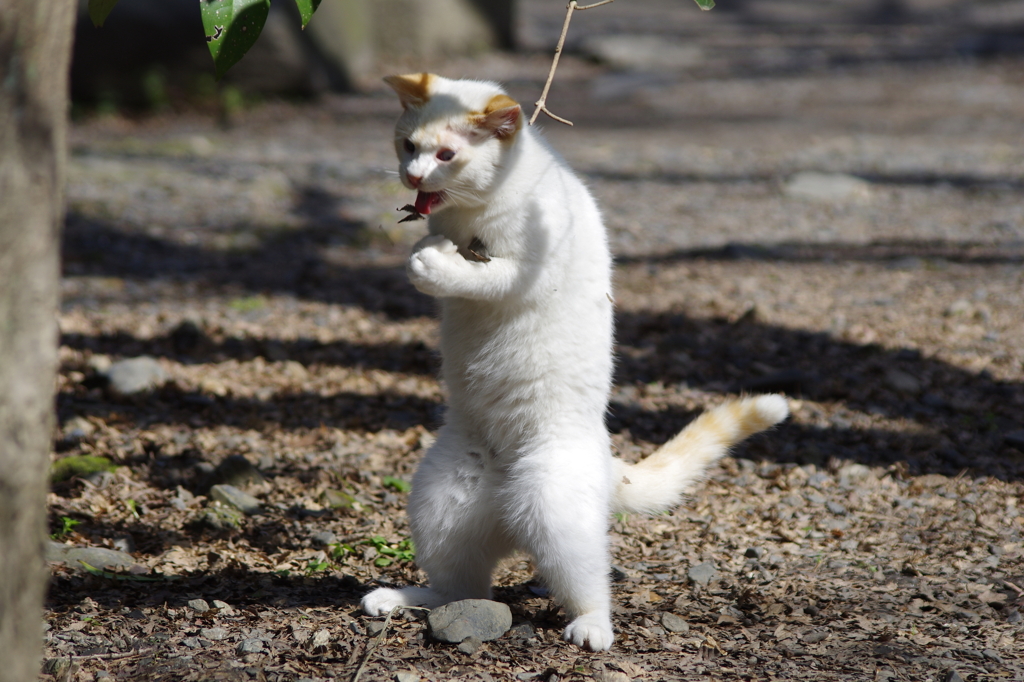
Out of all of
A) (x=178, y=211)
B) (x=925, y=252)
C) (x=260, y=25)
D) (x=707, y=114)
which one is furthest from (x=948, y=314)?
(x=707, y=114)

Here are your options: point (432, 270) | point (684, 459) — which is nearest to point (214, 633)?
point (432, 270)

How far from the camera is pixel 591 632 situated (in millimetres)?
2459

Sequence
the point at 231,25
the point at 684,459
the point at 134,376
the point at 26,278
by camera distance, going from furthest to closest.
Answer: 1. the point at 134,376
2. the point at 684,459
3. the point at 231,25
4. the point at 26,278

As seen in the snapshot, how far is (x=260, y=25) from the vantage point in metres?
1.89

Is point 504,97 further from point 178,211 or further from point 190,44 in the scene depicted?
point 190,44

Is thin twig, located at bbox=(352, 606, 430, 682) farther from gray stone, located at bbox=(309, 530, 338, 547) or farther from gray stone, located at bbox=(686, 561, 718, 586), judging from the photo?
gray stone, located at bbox=(686, 561, 718, 586)

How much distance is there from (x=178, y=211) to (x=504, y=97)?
527 cm

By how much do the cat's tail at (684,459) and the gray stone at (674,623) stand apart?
351mm

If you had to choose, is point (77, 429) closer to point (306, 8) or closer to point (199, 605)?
point (199, 605)

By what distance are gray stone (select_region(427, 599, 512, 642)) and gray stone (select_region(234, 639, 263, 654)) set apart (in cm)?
45

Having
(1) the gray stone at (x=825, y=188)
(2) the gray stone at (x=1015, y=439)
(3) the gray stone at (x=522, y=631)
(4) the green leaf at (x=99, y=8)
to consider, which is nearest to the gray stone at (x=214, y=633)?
(3) the gray stone at (x=522, y=631)

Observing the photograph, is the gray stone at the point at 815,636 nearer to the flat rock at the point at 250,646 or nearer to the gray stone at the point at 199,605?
the flat rock at the point at 250,646

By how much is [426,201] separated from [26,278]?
1.16 m

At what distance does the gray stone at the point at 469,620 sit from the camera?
2471mm
